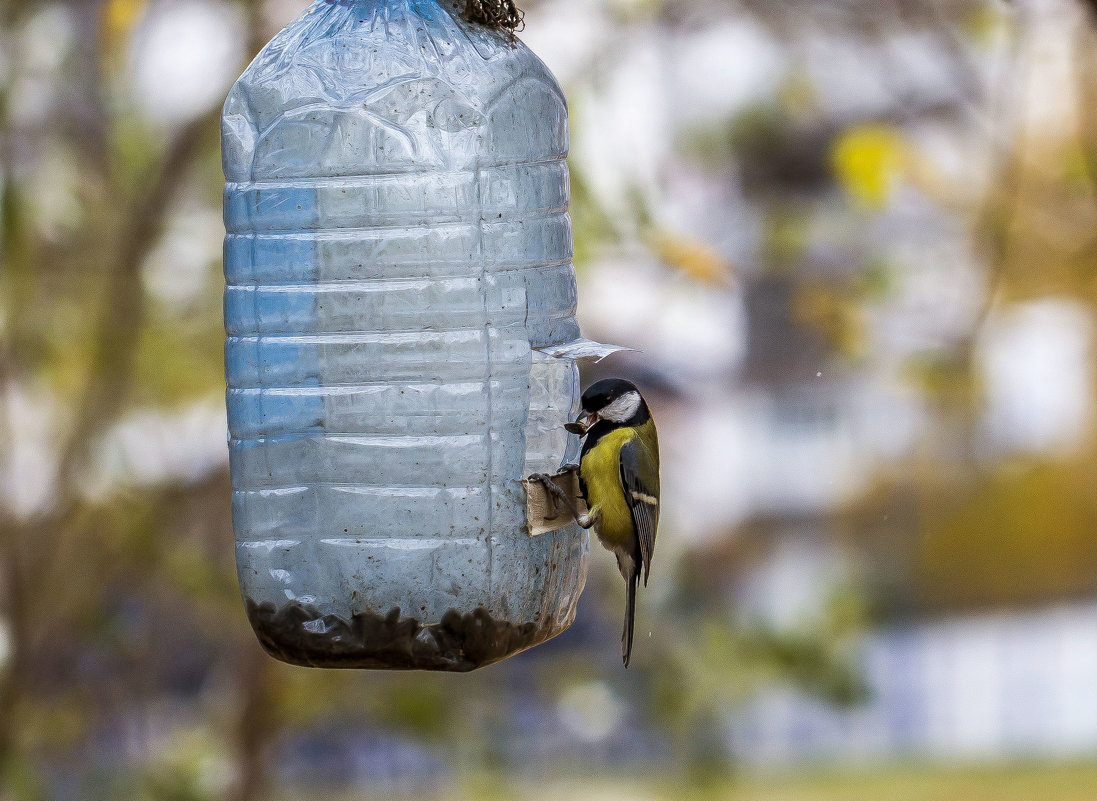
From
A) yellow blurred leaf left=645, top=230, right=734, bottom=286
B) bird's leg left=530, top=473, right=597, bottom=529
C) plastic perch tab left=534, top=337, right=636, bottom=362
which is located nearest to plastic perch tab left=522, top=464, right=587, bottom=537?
bird's leg left=530, top=473, right=597, bottom=529

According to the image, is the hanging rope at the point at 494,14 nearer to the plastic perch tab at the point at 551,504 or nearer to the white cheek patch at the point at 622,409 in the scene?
the white cheek patch at the point at 622,409

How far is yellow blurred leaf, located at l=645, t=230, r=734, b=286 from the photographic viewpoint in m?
4.65

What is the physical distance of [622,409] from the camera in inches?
103

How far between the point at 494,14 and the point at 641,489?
951mm

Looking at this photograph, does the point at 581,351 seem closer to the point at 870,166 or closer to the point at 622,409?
the point at 622,409

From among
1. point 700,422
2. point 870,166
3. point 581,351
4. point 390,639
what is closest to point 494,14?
point 581,351

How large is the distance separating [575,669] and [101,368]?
93.7 inches

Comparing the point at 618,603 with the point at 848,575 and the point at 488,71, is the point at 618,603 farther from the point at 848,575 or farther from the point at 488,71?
the point at 488,71

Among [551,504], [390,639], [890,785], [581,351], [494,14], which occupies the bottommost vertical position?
[890,785]

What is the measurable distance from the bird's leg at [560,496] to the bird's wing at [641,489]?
0.32 ft

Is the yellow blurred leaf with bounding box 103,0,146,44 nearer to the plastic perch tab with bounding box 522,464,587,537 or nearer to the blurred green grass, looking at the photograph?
the plastic perch tab with bounding box 522,464,587,537

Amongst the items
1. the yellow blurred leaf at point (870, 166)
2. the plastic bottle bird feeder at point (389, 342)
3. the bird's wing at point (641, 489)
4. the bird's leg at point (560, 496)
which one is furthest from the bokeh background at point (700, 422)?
the plastic bottle bird feeder at point (389, 342)

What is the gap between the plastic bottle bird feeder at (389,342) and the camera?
93.7 inches

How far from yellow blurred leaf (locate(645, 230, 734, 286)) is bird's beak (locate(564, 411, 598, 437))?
2.04 m
